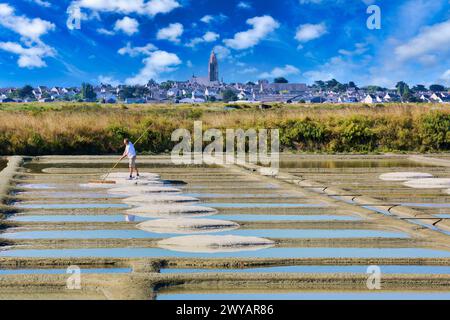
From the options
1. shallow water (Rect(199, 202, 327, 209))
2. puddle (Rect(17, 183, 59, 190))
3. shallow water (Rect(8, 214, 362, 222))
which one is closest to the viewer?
shallow water (Rect(8, 214, 362, 222))

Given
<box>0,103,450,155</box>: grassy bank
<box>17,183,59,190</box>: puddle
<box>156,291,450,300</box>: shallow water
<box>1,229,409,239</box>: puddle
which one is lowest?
<box>156,291,450,300</box>: shallow water

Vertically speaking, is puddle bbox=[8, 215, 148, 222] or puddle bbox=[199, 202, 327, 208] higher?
puddle bbox=[199, 202, 327, 208]

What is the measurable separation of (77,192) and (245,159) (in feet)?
20.5

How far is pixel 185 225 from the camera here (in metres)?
6.72

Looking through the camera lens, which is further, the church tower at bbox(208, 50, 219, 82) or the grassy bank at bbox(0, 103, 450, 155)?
the church tower at bbox(208, 50, 219, 82)

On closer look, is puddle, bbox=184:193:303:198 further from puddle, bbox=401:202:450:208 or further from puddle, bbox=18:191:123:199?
puddle, bbox=401:202:450:208

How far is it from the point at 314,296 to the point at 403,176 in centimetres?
747

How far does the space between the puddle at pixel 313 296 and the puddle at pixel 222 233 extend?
1.84m

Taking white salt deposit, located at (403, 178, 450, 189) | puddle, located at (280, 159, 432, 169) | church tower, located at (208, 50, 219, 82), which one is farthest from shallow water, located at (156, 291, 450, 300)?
church tower, located at (208, 50, 219, 82)

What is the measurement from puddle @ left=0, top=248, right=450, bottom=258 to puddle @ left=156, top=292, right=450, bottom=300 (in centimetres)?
105

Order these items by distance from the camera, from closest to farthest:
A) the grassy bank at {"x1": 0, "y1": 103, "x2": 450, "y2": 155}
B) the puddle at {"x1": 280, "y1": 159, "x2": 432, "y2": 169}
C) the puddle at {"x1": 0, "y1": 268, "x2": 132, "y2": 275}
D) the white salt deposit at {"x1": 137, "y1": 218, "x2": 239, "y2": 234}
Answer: the puddle at {"x1": 0, "y1": 268, "x2": 132, "y2": 275} < the white salt deposit at {"x1": 137, "y1": 218, "x2": 239, "y2": 234} < the puddle at {"x1": 280, "y1": 159, "x2": 432, "y2": 169} < the grassy bank at {"x1": 0, "y1": 103, "x2": 450, "y2": 155}

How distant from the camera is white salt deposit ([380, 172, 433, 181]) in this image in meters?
11.5
